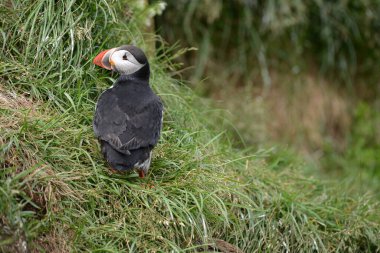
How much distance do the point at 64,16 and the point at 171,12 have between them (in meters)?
2.12

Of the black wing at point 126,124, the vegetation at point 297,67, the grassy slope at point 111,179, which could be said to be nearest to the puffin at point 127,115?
the black wing at point 126,124

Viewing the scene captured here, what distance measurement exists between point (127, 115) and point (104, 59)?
18.5 inches

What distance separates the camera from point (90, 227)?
3.42 meters

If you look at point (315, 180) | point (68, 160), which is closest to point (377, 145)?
point (315, 180)

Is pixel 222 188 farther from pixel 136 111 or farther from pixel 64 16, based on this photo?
pixel 64 16

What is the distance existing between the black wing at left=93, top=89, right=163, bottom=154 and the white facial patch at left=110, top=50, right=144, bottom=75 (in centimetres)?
22

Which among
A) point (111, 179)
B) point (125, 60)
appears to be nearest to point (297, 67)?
point (125, 60)

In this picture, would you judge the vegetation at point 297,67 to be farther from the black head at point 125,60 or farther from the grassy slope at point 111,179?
the black head at point 125,60

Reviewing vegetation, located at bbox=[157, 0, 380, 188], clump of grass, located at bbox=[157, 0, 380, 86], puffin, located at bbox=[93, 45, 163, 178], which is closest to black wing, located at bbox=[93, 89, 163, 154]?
puffin, located at bbox=[93, 45, 163, 178]

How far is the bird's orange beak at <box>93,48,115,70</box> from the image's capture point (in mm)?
4102

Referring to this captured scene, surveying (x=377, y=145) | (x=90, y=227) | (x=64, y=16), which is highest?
(x=64, y=16)

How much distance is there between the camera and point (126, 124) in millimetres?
3770

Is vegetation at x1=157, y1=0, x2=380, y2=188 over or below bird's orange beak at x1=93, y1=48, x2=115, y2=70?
below

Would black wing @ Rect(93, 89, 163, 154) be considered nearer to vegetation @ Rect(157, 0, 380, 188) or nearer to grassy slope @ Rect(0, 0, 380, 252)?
grassy slope @ Rect(0, 0, 380, 252)
